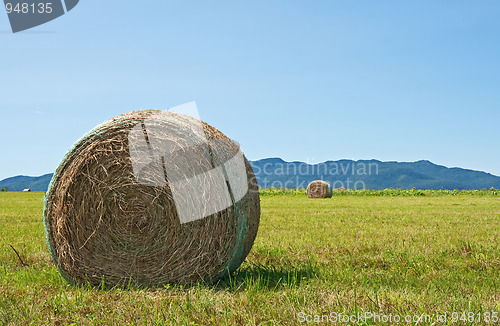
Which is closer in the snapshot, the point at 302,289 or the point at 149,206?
the point at 302,289

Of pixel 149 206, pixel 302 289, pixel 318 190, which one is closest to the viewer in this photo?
pixel 302 289

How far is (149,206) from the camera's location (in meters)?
5.13

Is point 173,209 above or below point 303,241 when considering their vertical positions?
above

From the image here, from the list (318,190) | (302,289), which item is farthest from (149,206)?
(318,190)

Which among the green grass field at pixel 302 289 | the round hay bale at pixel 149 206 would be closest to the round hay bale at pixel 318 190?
the green grass field at pixel 302 289

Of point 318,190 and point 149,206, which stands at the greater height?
point 149,206

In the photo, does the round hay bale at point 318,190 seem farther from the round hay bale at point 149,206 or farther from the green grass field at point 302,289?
the round hay bale at point 149,206

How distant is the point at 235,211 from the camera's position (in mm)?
5090

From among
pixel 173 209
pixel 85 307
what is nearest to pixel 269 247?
pixel 173 209

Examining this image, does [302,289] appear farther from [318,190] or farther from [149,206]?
[318,190]

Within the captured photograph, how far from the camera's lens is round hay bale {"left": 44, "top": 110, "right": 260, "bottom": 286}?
5082 mm

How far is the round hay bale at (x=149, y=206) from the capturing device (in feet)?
16.7

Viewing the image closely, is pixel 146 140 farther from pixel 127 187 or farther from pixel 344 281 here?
pixel 344 281

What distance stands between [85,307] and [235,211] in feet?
5.93
